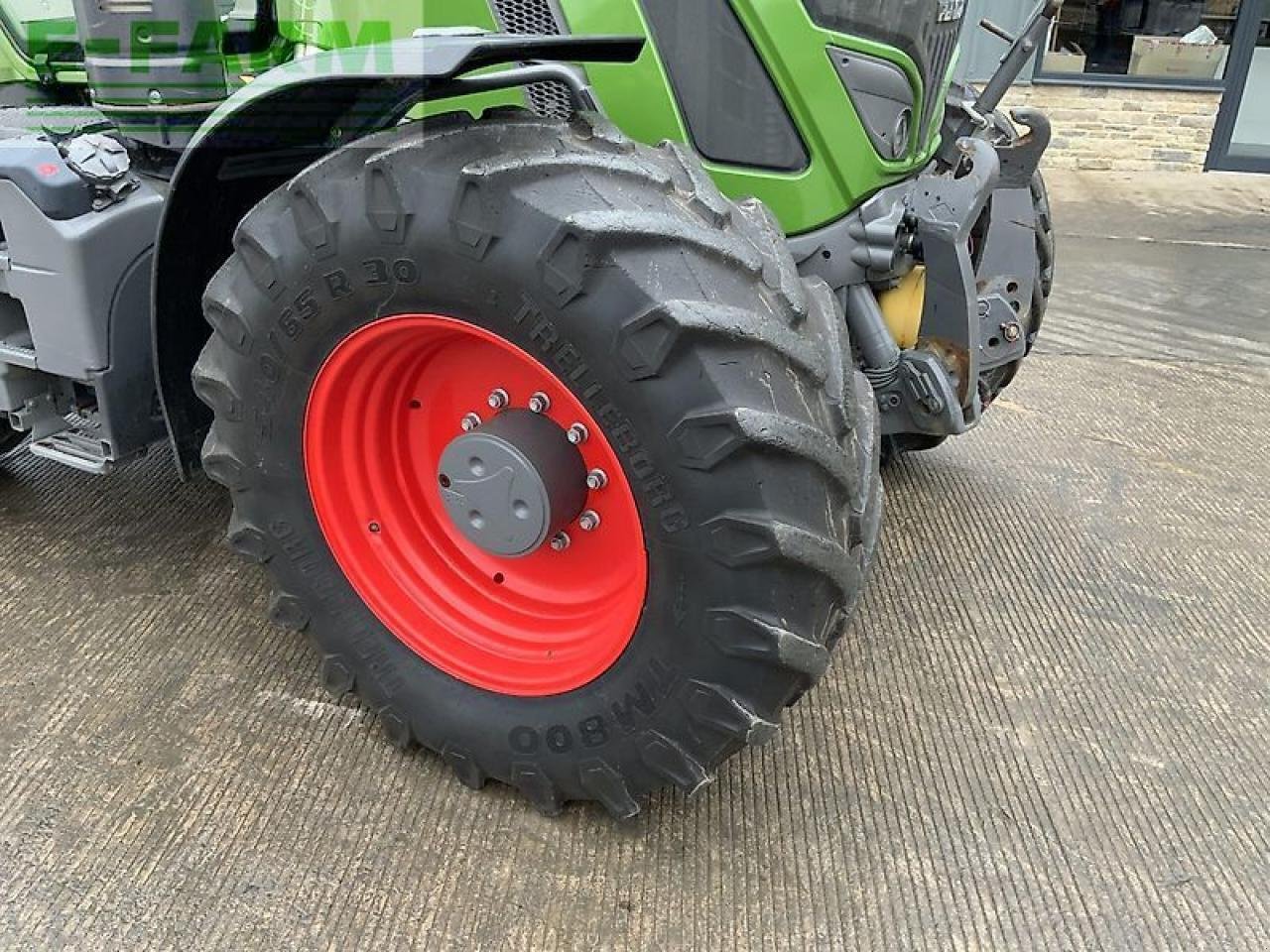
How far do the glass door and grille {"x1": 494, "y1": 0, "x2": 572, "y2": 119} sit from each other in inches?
323

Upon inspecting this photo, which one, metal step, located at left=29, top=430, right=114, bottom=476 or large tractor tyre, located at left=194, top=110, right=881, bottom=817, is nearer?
large tractor tyre, located at left=194, top=110, right=881, bottom=817

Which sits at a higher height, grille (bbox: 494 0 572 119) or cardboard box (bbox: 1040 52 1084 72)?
grille (bbox: 494 0 572 119)

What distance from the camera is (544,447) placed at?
1.81 m

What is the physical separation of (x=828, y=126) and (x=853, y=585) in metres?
1.00

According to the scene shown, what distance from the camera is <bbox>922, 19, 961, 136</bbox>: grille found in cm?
229

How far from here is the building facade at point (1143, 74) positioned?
8.39 meters

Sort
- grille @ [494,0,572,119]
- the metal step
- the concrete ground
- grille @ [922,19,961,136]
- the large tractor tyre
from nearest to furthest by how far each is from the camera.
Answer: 1. the large tractor tyre
2. the concrete ground
3. grille @ [494,0,572,119]
4. grille @ [922,19,961,136]
5. the metal step

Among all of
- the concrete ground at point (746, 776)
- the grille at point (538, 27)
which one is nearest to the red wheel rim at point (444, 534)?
the concrete ground at point (746, 776)

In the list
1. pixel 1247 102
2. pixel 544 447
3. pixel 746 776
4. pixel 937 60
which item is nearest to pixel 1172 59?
pixel 1247 102

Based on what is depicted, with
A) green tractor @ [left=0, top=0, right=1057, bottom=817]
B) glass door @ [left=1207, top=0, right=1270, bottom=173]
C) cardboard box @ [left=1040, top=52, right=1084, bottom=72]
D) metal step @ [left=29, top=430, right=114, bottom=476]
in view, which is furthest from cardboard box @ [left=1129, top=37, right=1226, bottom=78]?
metal step @ [left=29, top=430, right=114, bottom=476]

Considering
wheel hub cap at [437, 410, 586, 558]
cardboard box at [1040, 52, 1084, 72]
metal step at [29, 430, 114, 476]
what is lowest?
cardboard box at [1040, 52, 1084, 72]

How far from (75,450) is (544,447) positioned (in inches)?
50.7

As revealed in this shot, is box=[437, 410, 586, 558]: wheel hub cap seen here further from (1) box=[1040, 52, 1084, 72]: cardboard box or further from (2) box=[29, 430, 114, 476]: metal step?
(1) box=[1040, 52, 1084, 72]: cardboard box

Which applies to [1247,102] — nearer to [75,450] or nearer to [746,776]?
[746,776]
